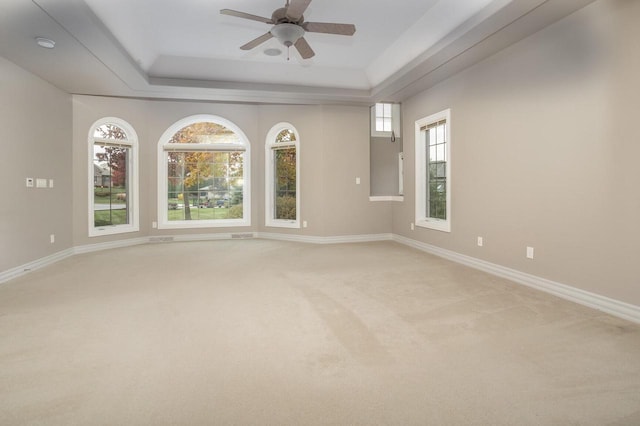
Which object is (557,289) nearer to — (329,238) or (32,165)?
(329,238)

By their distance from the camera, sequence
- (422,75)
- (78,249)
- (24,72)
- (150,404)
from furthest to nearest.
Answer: (78,249)
(422,75)
(24,72)
(150,404)

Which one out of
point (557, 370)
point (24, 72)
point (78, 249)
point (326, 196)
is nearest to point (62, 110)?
point (24, 72)

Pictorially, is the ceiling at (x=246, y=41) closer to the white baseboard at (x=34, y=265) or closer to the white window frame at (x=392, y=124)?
the white window frame at (x=392, y=124)

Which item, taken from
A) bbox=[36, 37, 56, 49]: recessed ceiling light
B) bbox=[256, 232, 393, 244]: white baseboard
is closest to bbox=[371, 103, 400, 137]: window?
bbox=[256, 232, 393, 244]: white baseboard

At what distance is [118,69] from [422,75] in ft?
13.6

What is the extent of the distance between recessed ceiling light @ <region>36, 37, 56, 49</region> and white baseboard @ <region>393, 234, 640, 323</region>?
540cm

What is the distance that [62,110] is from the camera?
5281 mm

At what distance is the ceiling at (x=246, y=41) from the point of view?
132 inches

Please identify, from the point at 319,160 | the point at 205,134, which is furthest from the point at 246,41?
the point at 205,134

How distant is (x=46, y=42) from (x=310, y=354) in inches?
163

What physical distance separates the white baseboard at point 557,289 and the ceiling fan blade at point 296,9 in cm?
342

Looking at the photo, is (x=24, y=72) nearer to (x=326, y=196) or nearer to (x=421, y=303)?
(x=326, y=196)

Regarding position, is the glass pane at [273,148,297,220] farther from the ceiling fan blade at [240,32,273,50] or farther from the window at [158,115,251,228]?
the ceiling fan blade at [240,32,273,50]

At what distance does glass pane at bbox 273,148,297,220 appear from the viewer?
6.88m
